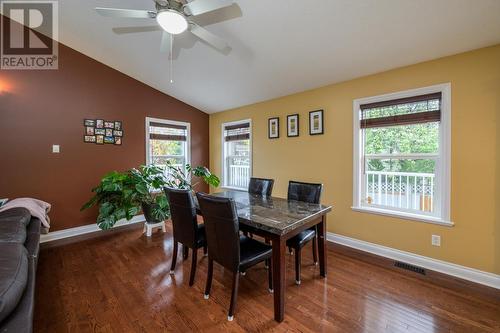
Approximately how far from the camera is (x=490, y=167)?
7.02 feet

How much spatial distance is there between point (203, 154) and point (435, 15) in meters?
4.38

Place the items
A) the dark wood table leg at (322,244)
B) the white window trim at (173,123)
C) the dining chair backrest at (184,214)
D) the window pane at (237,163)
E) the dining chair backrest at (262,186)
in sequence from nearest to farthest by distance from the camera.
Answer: the dining chair backrest at (184,214), the dark wood table leg at (322,244), the dining chair backrest at (262,186), the white window trim at (173,123), the window pane at (237,163)

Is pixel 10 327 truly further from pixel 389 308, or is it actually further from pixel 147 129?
pixel 147 129

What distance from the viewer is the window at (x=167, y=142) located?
436cm

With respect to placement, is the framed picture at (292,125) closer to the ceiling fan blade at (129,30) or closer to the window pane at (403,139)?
the window pane at (403,139)

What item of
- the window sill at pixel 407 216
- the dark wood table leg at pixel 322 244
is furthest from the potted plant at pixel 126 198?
the window sill at pixel 407 216

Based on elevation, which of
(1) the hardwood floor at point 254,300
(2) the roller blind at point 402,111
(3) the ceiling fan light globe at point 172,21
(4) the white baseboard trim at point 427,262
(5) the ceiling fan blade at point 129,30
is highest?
(5) the ceiling fan blade at point 129,30

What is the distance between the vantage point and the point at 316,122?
3373 mm

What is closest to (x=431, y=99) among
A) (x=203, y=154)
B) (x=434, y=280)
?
(x=434, y=280)

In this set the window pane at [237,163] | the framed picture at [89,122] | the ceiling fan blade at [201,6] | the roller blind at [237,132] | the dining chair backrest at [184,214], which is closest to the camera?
the ceiling fan blade at [201,6]

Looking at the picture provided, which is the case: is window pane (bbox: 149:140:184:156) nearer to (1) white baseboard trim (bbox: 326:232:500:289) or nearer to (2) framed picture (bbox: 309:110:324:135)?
(2) framed picture (bbox: 309:110:324:135)

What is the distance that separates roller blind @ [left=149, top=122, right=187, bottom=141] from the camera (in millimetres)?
4391

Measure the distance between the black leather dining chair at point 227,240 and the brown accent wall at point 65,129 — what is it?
2876 mm

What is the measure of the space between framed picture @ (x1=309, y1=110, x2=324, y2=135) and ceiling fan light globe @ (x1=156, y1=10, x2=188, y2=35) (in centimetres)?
217
